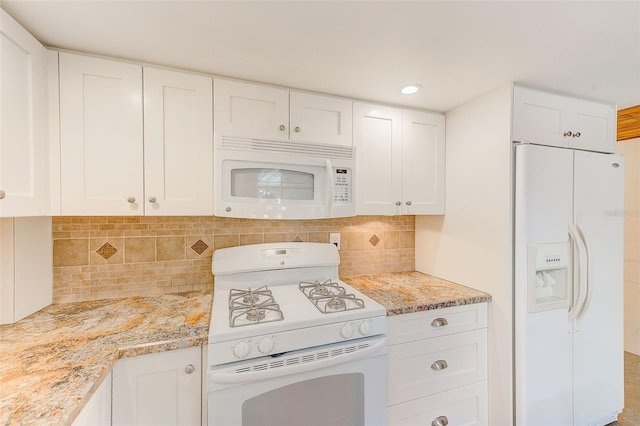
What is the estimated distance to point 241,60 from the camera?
1.32 metres

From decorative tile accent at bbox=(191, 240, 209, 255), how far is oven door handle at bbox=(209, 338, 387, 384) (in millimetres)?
807

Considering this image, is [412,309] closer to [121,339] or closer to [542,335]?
[542,335]

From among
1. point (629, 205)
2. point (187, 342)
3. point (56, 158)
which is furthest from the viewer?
point (629, 205)

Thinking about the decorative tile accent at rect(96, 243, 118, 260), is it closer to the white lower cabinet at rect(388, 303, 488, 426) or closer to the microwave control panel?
the microwave control panel

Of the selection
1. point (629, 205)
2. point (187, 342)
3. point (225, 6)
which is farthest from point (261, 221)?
point (629, 205)

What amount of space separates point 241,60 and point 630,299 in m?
3.92

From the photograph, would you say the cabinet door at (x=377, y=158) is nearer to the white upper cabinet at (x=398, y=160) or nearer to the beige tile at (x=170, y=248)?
the white upper cabinet at (x=398, y=160)

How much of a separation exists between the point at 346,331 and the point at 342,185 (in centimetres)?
79

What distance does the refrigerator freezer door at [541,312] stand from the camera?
1492 mm

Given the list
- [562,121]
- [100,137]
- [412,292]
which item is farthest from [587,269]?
[100,137]

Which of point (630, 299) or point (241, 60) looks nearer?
point (241, 60)

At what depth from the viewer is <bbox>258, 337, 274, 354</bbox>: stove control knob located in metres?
1.14

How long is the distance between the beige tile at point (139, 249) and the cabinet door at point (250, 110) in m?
0.79

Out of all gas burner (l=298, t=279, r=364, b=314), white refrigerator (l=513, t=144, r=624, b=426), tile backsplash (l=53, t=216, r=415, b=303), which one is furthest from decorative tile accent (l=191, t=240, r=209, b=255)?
white refrigerator (l=513, t=144, r=624, b=426)
